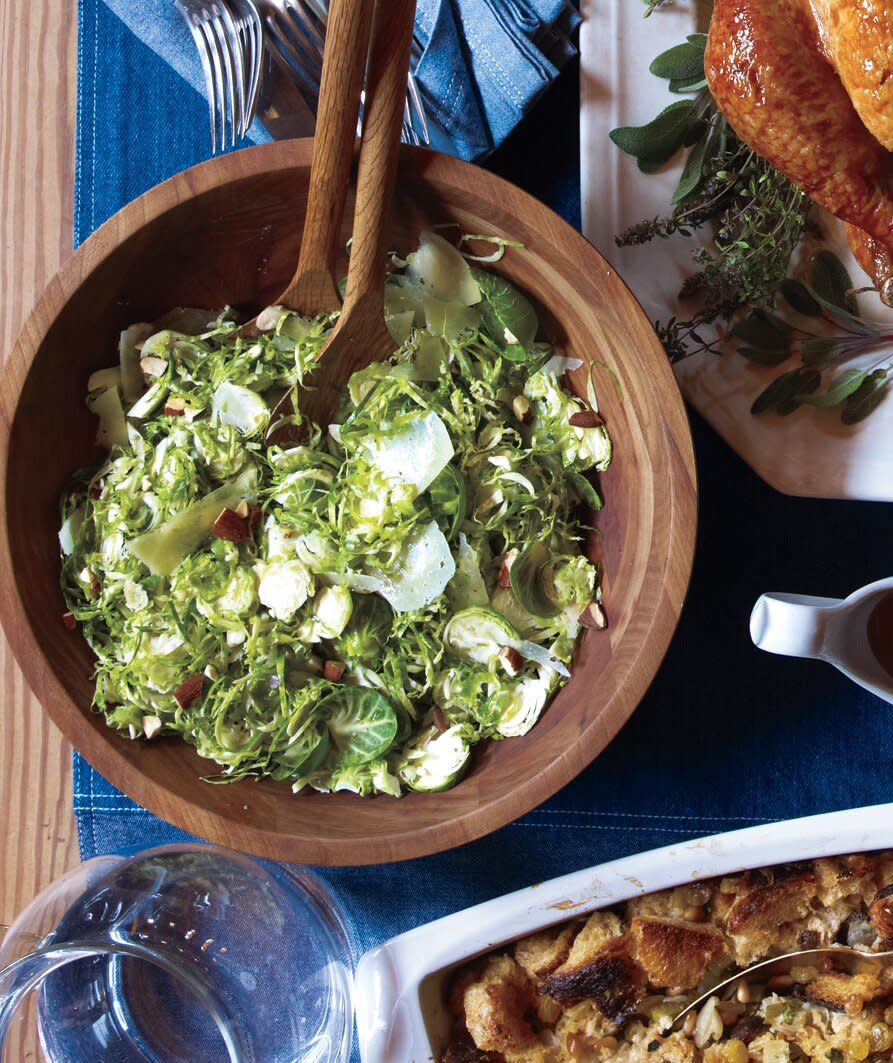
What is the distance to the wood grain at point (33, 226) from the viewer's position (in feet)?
5.56

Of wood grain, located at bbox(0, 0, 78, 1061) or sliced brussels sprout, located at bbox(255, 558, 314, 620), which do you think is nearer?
sliced brussels sprout, located at bbox(255, 558, 314, 620)

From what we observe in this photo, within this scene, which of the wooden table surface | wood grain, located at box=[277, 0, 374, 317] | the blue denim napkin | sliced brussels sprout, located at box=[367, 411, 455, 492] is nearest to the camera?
wood grain, located at box=[277, 0, 374, 317]

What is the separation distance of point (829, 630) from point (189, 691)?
0.80 metres

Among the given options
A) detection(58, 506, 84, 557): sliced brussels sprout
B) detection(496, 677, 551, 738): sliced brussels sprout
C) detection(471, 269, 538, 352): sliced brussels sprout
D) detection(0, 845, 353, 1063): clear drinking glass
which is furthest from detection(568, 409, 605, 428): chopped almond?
detection(0, 845, 353, 1063): clear drinking glass

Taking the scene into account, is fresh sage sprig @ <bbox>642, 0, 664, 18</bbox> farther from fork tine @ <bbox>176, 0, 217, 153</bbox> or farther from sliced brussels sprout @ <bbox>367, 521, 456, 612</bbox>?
sliced brussels sprout @ <bbox>367, 521, 456, 612</bbox>

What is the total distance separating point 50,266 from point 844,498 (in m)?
1.23

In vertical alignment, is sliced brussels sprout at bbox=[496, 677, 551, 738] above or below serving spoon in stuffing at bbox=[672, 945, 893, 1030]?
above

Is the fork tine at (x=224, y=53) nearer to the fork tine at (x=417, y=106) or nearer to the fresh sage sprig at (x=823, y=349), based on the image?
the fork tine at (x=417, y=106)

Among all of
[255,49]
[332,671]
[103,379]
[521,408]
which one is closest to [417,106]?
[255,49]

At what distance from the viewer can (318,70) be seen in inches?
60.8

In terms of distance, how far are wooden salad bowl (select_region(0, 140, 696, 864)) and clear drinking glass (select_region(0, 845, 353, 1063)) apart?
0.25 metres

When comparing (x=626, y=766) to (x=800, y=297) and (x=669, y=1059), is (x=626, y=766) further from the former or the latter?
(x=800, y=297)

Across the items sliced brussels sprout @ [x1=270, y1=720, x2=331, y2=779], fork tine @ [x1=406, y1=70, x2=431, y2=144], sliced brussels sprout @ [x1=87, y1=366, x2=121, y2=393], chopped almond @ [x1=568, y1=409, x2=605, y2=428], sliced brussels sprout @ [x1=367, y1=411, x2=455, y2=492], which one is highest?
fork tine @ [x1=406, y1=70, x2=431, y2=144]

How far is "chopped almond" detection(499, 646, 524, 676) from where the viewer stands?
1.40 meters
